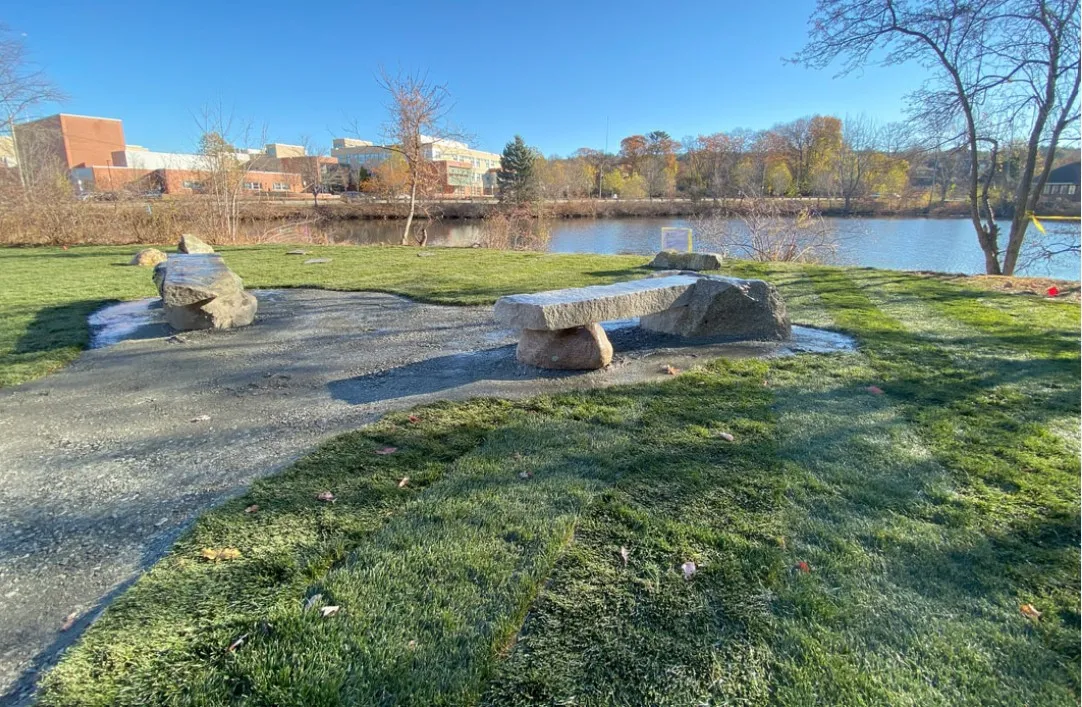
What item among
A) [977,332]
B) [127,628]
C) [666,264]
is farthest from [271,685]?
[666,264]

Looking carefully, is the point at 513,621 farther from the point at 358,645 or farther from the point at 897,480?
the point at 897,480

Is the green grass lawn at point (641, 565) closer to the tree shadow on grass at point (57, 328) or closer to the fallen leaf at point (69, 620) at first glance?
the fallen leaf at point (69, 620)

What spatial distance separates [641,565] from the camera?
2.11 meters

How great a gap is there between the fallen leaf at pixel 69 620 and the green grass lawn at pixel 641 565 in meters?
0.11

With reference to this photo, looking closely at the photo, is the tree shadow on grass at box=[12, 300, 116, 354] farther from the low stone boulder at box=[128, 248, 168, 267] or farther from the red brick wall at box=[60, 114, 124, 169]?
the red brick wall at box=[60, 114, 124, 169]

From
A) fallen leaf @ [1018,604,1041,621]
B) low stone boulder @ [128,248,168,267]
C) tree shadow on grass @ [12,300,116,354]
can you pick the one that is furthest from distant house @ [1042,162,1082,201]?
low stone boulder @ [128,248,168,267]

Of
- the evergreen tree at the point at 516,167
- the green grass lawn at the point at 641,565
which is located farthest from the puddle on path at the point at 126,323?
the evergreen tree at the point at 516,167

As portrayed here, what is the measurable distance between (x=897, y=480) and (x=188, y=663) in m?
3.16

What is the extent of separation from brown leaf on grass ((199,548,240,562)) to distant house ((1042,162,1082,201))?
15268 mm

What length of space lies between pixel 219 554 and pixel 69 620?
470mm

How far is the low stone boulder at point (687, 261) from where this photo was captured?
11.4 m

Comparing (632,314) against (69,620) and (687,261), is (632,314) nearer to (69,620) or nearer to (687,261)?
(69,620)

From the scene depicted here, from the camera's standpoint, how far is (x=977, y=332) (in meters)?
5.91

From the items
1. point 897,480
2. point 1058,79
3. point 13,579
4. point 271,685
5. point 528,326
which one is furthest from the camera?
point 1058,79
